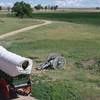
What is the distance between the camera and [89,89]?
68.8 feet

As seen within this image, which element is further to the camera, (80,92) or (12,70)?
(80,92)

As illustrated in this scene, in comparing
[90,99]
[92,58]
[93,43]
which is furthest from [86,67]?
[93,43]

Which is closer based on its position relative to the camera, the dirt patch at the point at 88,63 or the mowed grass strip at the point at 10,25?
the dirt patch at the point at 88,63

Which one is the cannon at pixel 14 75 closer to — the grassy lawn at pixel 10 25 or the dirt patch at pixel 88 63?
the dirt patch at pixel 88 63

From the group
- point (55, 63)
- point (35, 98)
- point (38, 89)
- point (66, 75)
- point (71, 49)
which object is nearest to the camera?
point (35, 98)

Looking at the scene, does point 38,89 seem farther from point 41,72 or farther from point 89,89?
point 41,72

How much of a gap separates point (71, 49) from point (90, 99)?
66.5ft

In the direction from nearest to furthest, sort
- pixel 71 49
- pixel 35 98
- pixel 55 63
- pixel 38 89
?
pixel 35 98, pixel 38 89, pixel 55 63, pixel 71 49

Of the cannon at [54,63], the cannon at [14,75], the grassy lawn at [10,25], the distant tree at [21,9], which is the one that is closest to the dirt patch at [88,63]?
the cannon at [54,63]

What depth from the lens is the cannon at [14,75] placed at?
17812mm

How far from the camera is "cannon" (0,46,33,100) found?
58.4ft

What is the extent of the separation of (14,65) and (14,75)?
0.46 meters

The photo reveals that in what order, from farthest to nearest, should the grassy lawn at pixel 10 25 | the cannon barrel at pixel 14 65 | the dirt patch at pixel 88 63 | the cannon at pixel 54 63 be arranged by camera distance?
the grassy lawn at pixel 10 25
the dirt patch at pixel 88 63
the cannon at pixel 54 63
the cannon barrel at pixel 14 65

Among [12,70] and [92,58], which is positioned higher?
[12,70]
